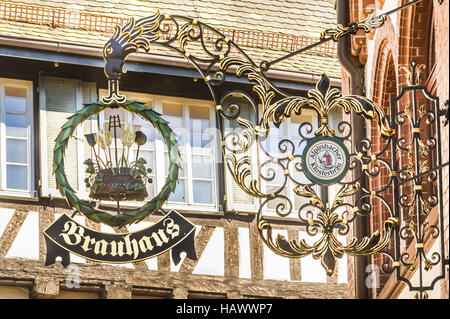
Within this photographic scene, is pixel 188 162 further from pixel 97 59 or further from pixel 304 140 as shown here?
pixel 304 140

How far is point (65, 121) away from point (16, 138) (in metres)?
0.65

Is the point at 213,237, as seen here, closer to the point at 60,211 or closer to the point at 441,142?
the point at 60,211

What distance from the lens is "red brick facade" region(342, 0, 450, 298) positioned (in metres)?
12.5

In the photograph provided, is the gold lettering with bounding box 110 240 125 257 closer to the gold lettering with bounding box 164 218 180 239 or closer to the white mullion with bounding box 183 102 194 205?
the gold lettering with bounding box 164 218 180 239

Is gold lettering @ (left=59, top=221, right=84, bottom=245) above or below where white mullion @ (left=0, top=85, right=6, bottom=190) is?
below

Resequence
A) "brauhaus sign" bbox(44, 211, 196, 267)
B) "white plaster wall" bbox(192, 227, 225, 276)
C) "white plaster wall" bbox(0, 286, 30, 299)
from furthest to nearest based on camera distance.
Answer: "white plaster wall" bbox(192, 227, 225, 276), "white plaster wall" bbox(0, 286, 30, 299), "brauhaus sign" bbox(44, 211, 196, 267)

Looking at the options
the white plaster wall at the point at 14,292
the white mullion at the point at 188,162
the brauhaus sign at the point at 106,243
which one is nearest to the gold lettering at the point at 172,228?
the brauhaus sign at the point at 106,243

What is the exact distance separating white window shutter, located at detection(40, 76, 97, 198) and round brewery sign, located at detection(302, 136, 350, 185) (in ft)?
26.7

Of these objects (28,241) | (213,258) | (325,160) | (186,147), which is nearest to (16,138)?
(28,241)

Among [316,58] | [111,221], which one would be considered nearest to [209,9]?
[316,58]

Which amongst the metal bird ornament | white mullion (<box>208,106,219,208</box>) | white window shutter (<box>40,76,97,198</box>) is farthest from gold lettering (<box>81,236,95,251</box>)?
white mullion (<box>208,106,219,208</box>)

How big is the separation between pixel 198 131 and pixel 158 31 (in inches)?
334
